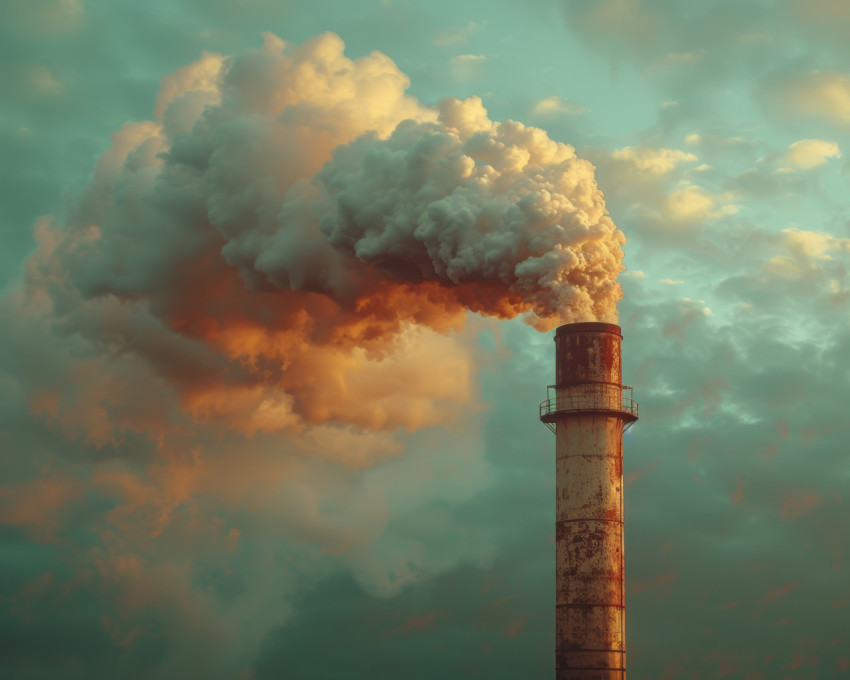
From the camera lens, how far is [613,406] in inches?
1561

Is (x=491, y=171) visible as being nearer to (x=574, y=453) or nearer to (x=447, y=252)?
(x=447, y=252)

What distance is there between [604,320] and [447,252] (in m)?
6.83

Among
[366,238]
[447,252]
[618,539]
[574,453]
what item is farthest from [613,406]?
[366,238]

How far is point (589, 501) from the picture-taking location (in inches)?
1534

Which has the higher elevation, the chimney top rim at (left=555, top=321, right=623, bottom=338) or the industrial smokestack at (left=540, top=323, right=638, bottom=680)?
the chimney top rim at (left=555, top=321, right=623, bottom=338)

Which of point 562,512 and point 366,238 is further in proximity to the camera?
point 366,238

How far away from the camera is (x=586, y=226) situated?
3941 cm

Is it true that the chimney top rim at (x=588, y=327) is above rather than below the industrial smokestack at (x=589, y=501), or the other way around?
above

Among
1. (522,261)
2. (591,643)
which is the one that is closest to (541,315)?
(522,261)

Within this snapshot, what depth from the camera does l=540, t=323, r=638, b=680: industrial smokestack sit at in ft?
124

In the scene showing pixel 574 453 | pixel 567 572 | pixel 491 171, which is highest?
pixel 491 171

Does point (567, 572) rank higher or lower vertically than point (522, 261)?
lower

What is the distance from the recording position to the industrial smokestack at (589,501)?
37.8 meters

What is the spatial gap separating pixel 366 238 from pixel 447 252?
383 cm
